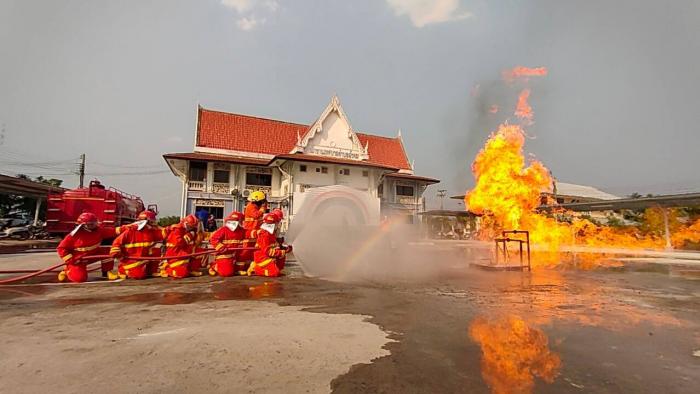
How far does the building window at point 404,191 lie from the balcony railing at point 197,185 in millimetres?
16795

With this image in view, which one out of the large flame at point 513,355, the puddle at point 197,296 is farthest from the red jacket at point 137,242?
the large flame at point 513,355

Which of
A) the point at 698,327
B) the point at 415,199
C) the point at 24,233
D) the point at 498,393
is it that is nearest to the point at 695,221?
the point at 415,199

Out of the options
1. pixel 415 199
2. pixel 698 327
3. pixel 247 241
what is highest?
pixel 415 199

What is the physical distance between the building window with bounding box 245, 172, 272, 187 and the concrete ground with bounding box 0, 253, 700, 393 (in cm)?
1984

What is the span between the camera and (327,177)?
26828 millimetres

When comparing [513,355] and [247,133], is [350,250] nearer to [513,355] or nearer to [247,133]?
[513,355]

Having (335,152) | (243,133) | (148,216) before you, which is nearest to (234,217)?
(148,216)

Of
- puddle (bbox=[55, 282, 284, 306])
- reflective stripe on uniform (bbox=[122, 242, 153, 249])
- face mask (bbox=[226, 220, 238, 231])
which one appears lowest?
puddle (bbox=[55, 282, 284, 306])

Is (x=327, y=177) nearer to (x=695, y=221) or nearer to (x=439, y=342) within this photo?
(x=439, y=342)

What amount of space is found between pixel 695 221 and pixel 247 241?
3784 centimetres

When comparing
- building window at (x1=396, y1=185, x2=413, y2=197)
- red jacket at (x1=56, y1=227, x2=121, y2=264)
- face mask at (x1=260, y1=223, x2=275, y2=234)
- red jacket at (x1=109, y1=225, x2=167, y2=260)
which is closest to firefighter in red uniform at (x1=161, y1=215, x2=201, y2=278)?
red jacket at (x1=109, y1=225, x2=167, y2=260)

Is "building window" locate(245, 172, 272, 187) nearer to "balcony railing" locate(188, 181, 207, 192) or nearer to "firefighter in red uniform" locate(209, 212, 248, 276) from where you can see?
"balcony railing" locate(188, 181, 207, 192)

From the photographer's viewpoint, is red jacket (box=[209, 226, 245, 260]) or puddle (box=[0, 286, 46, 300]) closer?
puddle (box=[0, 286, 46, 300])

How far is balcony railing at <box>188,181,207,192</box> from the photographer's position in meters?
25.8
